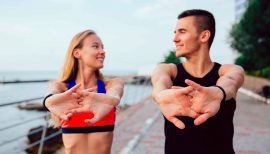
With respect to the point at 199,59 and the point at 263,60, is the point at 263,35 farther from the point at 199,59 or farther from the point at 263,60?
the point at 199,59

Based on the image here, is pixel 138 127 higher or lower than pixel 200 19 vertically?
lower

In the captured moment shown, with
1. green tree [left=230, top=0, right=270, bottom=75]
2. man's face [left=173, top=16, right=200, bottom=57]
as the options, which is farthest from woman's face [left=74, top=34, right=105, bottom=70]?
green tree [left=230, top=0, right=270, bottom=75]

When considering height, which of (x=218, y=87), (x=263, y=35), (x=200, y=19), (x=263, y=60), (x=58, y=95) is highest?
(x=200, y=19)

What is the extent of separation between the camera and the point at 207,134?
2.33 metres

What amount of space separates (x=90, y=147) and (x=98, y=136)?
0.36 ft

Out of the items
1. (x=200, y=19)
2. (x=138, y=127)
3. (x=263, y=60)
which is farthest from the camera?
(x=263, y=60)

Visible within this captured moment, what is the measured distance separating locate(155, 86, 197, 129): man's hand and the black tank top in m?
0.44

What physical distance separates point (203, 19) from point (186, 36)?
0.57ft

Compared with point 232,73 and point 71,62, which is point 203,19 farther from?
point 71,62

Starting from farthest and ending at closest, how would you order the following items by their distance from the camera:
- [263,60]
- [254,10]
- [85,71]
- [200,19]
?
[263,60]
[254,10]
[85,71]
[200,19]

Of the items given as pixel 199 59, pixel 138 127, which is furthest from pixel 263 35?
pixel 199 59

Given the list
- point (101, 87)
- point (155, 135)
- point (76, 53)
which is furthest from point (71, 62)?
point (155, 135)

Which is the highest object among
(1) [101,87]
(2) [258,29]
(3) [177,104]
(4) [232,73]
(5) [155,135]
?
(4) [232,73]

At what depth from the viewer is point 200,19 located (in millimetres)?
2334
